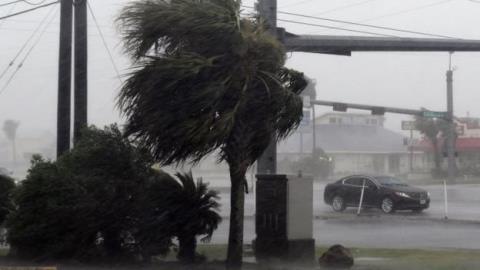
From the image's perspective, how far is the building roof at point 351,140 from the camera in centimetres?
8988

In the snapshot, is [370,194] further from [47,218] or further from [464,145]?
[464,145]

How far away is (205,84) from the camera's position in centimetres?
1268

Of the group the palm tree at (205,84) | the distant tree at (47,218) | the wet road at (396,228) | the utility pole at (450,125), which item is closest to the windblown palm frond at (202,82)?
the palm tree at (205,84)

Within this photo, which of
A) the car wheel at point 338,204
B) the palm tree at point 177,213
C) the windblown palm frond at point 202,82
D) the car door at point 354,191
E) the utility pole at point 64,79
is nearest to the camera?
the windblown palm frond at point 202,82

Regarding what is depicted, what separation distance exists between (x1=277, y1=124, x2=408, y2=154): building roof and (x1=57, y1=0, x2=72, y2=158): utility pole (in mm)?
68679

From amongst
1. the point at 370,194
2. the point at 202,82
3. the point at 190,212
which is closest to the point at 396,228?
the point at 370,194

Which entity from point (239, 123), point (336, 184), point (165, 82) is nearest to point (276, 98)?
point (239, 123)

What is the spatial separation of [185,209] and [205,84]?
2.95m

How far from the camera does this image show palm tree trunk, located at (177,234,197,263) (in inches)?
590

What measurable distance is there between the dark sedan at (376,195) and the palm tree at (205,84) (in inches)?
801

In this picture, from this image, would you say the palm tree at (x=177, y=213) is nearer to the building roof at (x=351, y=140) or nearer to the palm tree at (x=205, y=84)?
the palm tree at (x=205, y=84)

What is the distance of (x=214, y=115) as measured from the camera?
12.7m

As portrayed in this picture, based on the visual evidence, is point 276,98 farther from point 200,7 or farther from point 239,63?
point 200,7

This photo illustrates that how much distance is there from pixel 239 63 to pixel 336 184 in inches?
888
